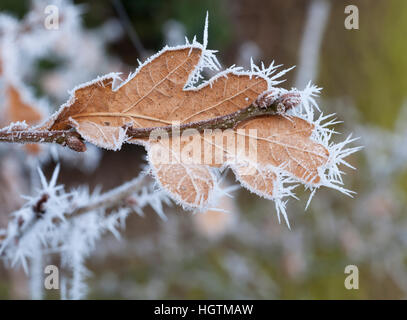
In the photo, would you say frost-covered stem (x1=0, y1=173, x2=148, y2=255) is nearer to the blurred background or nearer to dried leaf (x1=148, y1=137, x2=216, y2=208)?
dried leaf (x1=148, y1=137, x2=216, y2=208)

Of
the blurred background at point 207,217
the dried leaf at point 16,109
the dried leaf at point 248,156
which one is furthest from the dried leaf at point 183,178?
the blurred background at point 207,217

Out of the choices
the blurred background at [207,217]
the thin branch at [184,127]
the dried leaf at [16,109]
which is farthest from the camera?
the blurred background at [207,217]

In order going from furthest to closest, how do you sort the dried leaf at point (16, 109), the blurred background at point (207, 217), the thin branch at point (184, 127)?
the blurred background at point (207, 217)
the dried leaf at point (16, 109)
the thin branch at point (184, 127)

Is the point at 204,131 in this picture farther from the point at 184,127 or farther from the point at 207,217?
the point at 207,217

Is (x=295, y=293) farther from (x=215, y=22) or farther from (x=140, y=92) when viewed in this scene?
(x=140, y=92)

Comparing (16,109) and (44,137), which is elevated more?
(16,109)

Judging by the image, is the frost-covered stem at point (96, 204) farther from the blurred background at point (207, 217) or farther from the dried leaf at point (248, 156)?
the blurred background at point (207, 217)

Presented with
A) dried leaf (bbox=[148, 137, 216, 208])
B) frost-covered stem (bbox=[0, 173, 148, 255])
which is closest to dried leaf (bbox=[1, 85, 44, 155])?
frost-covered stem (bbox=[0, 173, 148, 255])

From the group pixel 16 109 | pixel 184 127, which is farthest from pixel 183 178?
pixel 16 109
